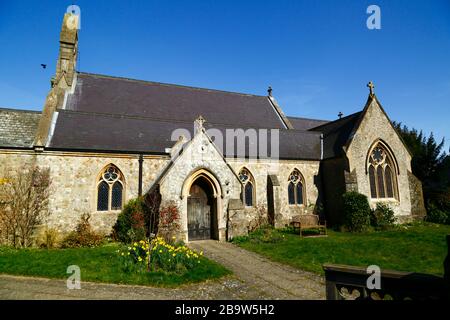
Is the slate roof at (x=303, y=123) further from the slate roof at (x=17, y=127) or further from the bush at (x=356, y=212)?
the slate roof at (x=17, y=127)

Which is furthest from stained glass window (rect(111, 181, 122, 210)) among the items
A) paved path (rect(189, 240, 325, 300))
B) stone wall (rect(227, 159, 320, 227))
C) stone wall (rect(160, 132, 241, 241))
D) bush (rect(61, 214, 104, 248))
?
stone wall (rect(227, 159, 320, 227))

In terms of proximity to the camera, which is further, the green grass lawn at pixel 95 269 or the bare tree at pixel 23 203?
the bare tree at pixel 23 203

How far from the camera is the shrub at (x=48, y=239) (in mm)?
12980

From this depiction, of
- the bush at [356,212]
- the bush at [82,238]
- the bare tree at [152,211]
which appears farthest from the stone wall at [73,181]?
the bush at [356,212]

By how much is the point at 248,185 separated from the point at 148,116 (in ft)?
30.7

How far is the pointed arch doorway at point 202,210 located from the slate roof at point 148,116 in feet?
11.5

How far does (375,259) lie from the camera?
991 centimetres

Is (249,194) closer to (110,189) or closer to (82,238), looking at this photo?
(110,189)

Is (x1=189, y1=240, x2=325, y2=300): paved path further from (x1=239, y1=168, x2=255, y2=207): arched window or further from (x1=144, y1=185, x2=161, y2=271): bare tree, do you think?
(x1=239, y1=168, x2=255, y2=207): arched window

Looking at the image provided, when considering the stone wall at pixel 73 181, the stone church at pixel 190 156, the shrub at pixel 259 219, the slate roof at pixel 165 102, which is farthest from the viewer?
the slate roof at pixel 165 102
